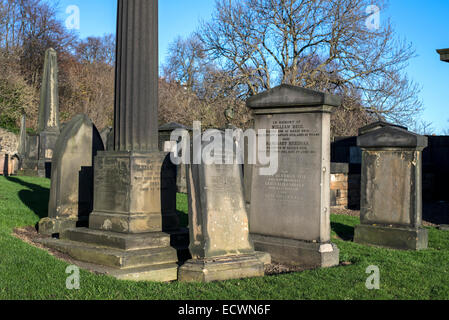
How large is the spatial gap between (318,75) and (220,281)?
20.4 metres

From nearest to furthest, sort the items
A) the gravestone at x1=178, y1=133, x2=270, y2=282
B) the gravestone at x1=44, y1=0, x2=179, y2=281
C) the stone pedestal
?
the gravestone at x1=178, y1=133, x2=270, y2=282 < the stone pedestal < the gravestone at x1=44, y1=0, x2=179, y2=281

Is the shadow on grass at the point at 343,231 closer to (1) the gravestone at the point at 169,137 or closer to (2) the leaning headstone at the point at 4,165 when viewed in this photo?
(1) the gravestone at the point at 169,137

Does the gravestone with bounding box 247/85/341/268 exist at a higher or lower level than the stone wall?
lower

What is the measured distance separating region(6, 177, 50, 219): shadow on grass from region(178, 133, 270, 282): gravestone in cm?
478

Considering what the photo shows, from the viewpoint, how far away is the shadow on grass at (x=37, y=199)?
33.1ft

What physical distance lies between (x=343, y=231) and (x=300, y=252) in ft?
10.7

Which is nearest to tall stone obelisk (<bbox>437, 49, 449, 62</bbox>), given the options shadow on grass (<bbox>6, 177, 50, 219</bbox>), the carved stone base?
the carved stone base

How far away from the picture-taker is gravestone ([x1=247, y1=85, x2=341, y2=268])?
6953 mm

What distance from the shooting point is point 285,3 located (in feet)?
75.7

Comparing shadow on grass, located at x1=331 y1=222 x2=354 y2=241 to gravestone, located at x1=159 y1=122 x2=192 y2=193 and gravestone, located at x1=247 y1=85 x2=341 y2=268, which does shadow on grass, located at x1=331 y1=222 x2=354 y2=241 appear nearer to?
gravestone, located at x1=247 y1=85 x2=341 y2=268

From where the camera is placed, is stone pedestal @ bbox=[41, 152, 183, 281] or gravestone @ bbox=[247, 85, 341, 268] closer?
stone pedestal @ bbox=[41, 152, 183, 281]

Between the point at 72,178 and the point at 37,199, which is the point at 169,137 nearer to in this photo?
the point at 37,199
